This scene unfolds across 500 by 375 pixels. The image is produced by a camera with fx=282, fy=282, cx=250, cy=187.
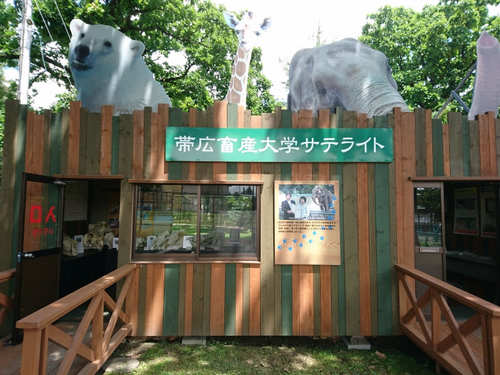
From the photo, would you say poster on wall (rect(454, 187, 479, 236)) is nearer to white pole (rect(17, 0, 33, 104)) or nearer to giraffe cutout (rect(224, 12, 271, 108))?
giraffe cutout (rect(224, 12, 271, 108))

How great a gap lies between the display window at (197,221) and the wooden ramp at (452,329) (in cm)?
226

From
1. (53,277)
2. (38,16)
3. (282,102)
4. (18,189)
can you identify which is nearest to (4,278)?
(53,277)

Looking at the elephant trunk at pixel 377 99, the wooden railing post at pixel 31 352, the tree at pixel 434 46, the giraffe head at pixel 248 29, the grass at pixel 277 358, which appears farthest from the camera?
the tree at pixel 434 46

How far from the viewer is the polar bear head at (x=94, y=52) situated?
752cm

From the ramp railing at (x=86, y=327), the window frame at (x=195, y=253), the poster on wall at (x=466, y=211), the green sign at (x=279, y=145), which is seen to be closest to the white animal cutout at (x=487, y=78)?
the poster on wall at (x=466, y=211)

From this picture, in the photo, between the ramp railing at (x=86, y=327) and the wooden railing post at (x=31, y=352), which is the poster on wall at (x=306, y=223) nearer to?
the ramp railing at (x=86, y=327)

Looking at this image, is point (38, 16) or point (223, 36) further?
point (223, 36)

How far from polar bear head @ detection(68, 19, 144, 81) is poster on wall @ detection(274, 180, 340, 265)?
625 cm

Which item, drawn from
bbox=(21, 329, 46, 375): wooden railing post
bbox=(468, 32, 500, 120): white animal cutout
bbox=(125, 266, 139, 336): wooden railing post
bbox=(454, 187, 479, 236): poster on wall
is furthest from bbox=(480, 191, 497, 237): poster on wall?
bbox=(21, 329, 46, 375): wooden railing post

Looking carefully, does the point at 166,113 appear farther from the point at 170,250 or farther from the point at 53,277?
the point at 53,277

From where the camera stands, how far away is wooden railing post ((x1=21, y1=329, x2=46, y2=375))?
2.08 meters

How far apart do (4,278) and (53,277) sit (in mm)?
627

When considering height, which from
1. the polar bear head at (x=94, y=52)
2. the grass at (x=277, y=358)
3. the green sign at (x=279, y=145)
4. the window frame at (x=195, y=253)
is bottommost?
the grass at (x=277, y=358)

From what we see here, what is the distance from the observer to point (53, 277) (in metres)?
4.12
